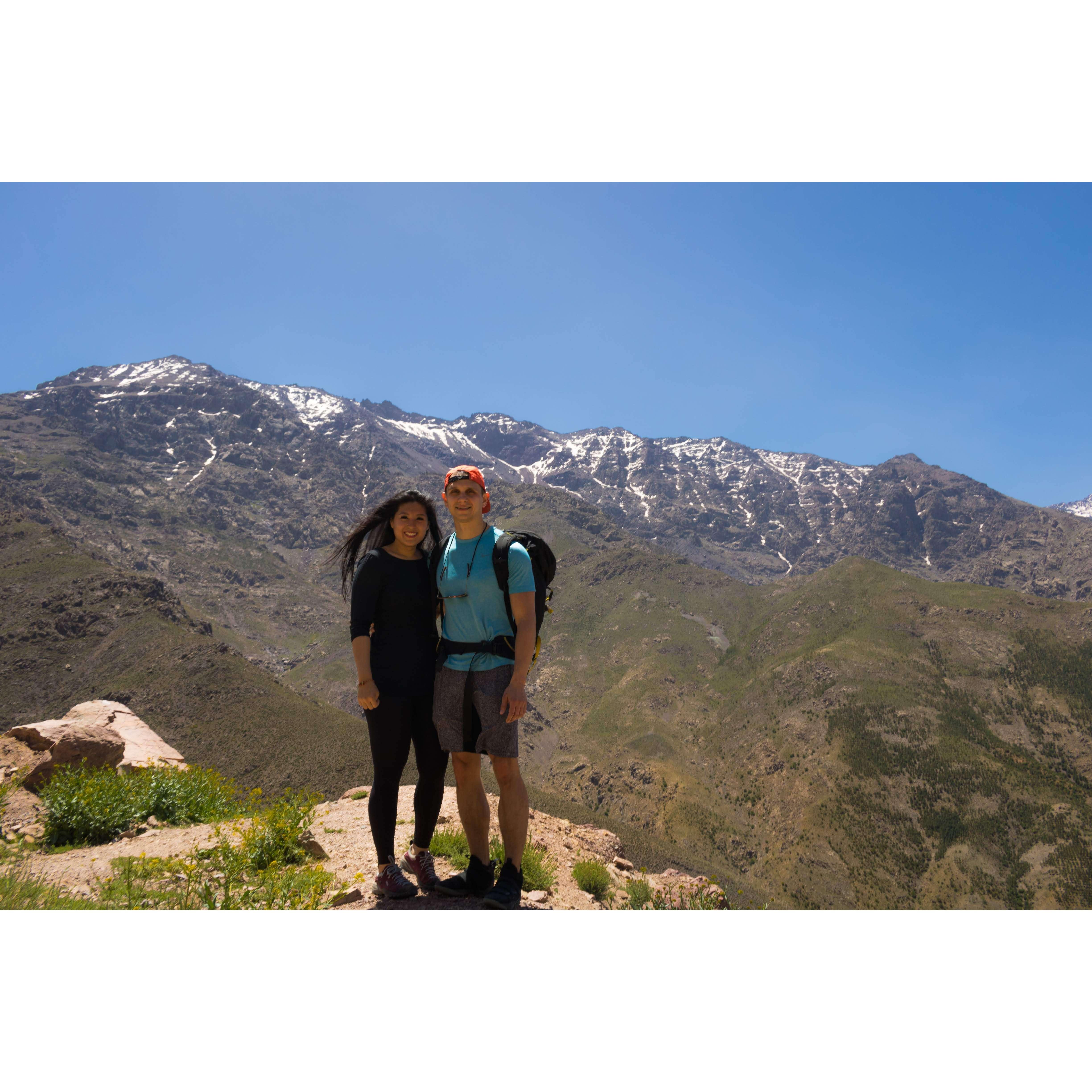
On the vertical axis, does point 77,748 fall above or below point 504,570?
below

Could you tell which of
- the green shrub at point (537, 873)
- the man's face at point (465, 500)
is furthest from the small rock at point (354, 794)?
the man's face at point (465, 500)

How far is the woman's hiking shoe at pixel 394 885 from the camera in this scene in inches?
195

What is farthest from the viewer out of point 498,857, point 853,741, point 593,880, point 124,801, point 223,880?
point 853,741

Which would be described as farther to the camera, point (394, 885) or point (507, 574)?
point (394, 885)

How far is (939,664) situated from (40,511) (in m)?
212

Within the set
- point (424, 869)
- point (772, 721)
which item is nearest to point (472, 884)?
point (424, 869)

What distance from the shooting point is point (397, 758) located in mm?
4891

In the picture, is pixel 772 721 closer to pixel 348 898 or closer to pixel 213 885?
pixel 348 898

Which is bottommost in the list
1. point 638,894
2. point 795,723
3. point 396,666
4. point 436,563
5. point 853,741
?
point 853,741

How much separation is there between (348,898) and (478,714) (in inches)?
86.3

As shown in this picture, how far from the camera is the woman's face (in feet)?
16.6

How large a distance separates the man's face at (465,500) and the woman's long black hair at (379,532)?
0.93 ft

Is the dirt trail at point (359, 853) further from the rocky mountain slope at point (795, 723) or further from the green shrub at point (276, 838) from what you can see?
the rocky mountain slope at point (795, 723)

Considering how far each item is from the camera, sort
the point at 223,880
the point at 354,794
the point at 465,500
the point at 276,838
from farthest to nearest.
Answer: the point at 354,794
the point at 276,838
the point at 223,880
the point at 465,500
